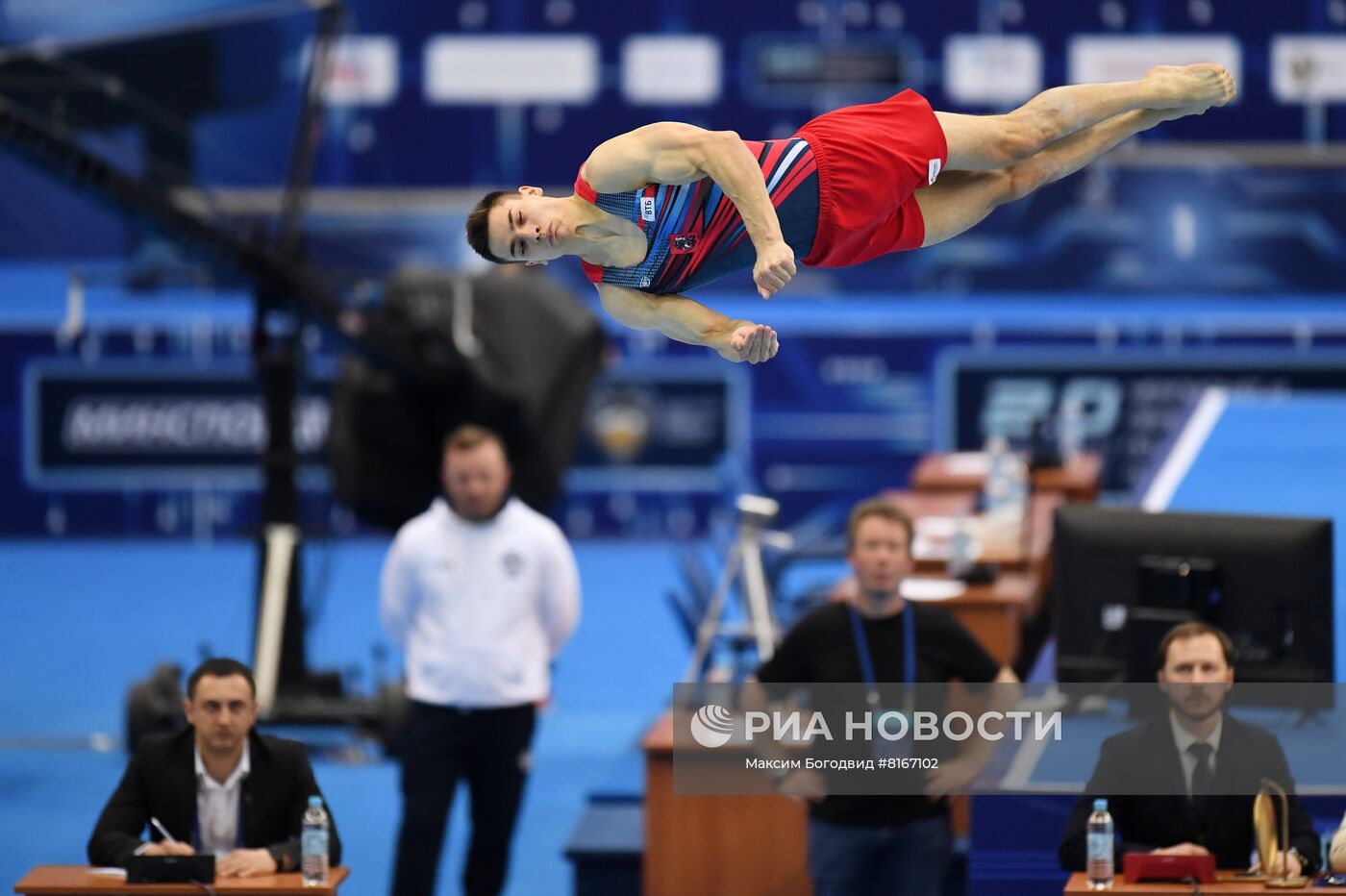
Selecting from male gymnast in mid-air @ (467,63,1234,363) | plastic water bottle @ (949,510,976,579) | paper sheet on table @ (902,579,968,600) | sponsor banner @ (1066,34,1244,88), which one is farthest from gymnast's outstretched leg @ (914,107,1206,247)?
sponsor banner @ (1066,34,1244,88)

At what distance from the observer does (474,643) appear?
23.1 feet

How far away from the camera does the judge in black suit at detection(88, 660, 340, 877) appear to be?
5.52 metres

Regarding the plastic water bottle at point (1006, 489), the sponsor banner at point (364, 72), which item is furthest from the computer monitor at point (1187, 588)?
the sponsor banner at point (364, 72)

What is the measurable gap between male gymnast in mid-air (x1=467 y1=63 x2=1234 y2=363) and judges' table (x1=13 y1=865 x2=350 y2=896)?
1.83 metres

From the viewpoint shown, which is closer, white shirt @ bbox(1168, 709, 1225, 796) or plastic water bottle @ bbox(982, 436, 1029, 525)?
white shirt @ bbox(1168, 709, 1225, 796)

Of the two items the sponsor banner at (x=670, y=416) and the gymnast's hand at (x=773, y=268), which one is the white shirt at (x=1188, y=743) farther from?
the sponsor banner at (x=670, y=416)

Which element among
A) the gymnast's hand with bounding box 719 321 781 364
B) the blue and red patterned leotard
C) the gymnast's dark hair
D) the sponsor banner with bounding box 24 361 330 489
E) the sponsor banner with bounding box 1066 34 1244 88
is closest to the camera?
the gymnast's hand with bounding box 719 321 781 364

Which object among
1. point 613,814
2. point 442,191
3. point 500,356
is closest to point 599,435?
point 442,191

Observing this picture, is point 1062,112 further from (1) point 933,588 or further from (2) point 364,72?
(2) point 364,72

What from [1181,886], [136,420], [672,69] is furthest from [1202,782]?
[136,420]

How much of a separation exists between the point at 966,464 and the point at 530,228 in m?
10.4

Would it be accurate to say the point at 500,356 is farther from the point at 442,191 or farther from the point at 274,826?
the point at 442,191

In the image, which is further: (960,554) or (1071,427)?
(1071,427)

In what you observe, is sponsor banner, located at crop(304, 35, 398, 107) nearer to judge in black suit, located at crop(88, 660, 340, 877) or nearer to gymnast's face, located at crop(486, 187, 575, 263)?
judge in black suit, located at crop(88, 660, 340, 877)
